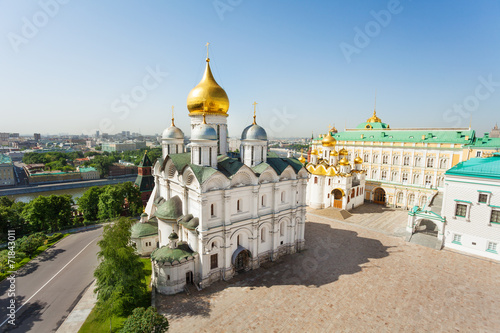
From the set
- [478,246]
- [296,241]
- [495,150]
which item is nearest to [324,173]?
[296,241]

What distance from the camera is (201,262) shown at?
14.3 meters

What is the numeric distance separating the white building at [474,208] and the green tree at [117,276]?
24.4 meters

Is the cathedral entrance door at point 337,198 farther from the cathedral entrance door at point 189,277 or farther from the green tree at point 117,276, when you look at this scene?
the green tree at point 117,276

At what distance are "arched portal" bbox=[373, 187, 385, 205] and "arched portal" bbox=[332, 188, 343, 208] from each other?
8.10 m

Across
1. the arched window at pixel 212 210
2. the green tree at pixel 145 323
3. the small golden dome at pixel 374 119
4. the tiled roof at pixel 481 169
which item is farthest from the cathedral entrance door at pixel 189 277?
the small golden dome at pixel 374 119

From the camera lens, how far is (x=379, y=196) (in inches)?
1340

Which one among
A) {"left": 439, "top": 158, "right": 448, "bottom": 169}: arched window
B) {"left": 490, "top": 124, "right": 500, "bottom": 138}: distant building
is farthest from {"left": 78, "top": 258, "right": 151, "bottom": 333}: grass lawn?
{"left": 490, "top": 124, "right": 500, "bottom": 138}: distant building

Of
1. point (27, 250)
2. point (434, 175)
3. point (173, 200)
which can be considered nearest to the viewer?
point (173, 200)

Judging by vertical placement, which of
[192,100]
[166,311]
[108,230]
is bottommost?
[166,311]

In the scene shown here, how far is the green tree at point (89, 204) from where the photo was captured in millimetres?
26078

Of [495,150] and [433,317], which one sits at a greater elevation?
[495,150]

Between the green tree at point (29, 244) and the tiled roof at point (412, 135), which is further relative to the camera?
the tiled roof at point (412, 135)

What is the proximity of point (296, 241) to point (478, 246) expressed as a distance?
48.1 feet

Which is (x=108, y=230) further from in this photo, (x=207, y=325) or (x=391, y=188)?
(x=391, y=188)
